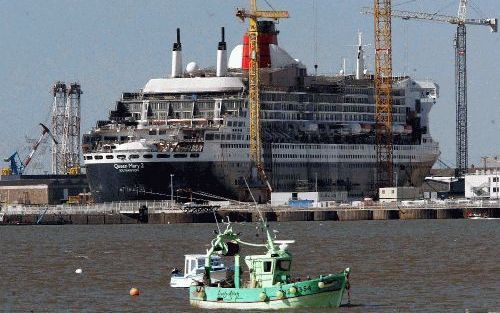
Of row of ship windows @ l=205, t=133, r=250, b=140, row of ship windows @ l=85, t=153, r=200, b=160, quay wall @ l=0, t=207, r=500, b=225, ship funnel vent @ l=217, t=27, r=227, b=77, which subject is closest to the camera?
quay wall @ l=0, t=207, r=500, b=225

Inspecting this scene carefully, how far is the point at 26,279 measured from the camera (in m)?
85.2

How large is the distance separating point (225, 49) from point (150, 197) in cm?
2561

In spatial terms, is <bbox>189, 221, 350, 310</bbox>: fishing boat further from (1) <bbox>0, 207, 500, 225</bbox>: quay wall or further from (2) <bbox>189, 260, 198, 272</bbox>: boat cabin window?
(1) <bbox>0, 207, 500, 225</bbox>: quay wall

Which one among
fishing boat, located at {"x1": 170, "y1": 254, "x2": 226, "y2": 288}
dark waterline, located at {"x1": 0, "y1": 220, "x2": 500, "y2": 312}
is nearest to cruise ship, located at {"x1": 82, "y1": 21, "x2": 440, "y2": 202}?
dark waterline, located at {"x1": 0, "y1": 220, "x2": 500, "y2": 312}

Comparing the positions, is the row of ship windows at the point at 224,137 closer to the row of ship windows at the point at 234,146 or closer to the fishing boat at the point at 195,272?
the row of ship windows at the point at 234,146

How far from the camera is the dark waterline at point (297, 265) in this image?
70875mm

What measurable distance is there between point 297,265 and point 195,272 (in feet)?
46.9

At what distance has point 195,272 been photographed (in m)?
77.4

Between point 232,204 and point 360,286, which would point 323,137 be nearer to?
point 232,204

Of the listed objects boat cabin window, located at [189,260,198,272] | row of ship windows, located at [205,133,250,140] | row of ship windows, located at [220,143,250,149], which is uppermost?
row of ship windows, located at [205,133,250,140]

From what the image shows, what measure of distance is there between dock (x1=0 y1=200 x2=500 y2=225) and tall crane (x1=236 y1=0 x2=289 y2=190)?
483 inches

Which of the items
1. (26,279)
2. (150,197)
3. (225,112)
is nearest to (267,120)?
(225,112)

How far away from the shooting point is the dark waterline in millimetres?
70875

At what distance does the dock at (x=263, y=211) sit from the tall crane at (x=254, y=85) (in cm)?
1227
